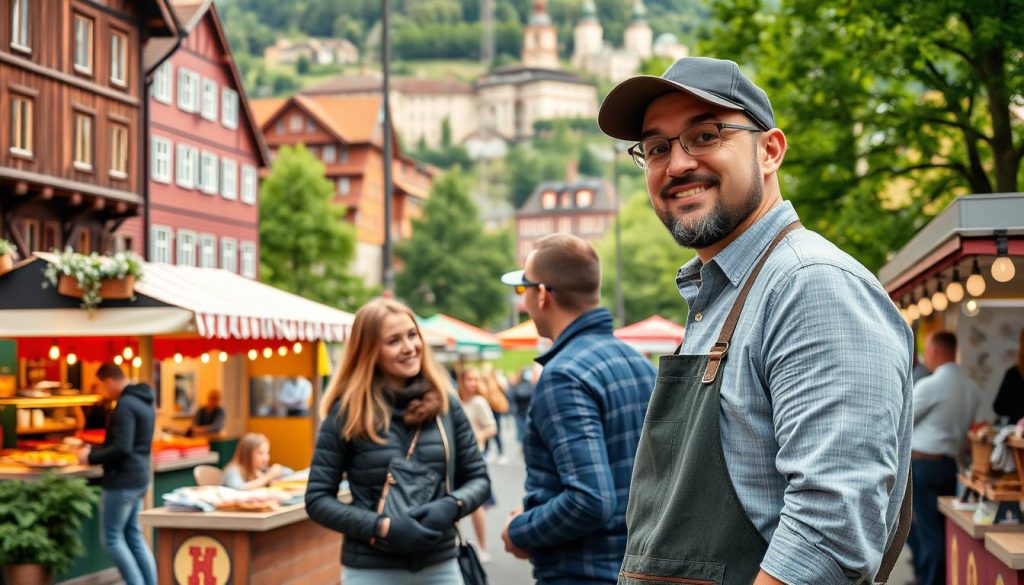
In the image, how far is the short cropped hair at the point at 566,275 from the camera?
4664 mm

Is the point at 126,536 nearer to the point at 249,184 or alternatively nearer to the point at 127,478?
the point at 127,478

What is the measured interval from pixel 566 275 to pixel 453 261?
277 ft

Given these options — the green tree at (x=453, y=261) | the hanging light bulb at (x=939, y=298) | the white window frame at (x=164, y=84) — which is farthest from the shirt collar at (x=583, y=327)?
the green tree at (x=453, y=261)

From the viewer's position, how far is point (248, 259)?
4456 cm

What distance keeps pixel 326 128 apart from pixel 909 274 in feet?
232

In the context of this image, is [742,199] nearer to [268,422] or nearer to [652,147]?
[652,147]

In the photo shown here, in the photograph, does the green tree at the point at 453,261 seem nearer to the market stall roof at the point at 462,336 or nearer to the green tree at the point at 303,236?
the green tree at the point at 303,236

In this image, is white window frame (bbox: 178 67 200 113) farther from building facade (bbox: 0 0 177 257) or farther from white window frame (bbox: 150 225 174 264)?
building facade (bbox: 0 0 177 257)

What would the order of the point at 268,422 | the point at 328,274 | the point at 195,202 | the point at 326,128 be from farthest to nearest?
the point at 326,128
the point at 328,274
the point at 195,202
the point at 268,422

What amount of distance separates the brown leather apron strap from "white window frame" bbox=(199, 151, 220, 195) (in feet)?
131

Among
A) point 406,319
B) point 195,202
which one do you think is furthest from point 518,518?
point 195,202

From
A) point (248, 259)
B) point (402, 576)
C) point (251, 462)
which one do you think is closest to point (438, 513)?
point (402, 576)

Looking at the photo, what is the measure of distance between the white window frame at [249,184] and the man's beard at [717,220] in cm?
4313

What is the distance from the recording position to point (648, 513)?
8.00 ft
